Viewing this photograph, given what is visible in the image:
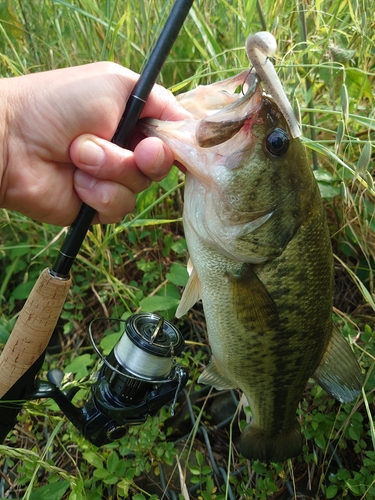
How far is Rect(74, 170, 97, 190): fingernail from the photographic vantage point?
142 centimetres

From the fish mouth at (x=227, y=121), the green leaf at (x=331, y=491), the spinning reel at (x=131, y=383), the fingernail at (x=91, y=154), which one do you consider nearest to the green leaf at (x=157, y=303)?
the spinning reel at (x=131, y=383)

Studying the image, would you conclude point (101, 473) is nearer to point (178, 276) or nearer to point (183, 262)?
point (178, 276)

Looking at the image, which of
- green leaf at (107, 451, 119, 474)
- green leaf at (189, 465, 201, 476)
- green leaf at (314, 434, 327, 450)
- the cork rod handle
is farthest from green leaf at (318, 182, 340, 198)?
green leaf at (107, 451, 119, 474)

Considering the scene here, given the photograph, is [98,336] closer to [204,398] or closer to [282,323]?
[204,398]

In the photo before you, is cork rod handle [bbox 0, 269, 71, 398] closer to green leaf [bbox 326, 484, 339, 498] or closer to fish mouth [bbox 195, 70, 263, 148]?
fish mouth [bbox 195, 70, 263, 148]

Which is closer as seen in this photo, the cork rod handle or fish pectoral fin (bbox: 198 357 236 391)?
the cork rod handle

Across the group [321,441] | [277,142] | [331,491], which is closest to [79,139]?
[277,142]

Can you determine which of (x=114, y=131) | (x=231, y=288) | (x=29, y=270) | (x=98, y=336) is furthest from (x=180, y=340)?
A: (x=29, y=270)

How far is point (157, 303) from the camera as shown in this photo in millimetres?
1956

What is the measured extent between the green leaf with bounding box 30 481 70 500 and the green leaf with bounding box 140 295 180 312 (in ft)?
2.52

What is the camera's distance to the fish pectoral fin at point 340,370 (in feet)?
5.00

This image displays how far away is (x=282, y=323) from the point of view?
1404mm

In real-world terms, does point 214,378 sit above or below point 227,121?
below

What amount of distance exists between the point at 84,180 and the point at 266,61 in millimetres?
746
